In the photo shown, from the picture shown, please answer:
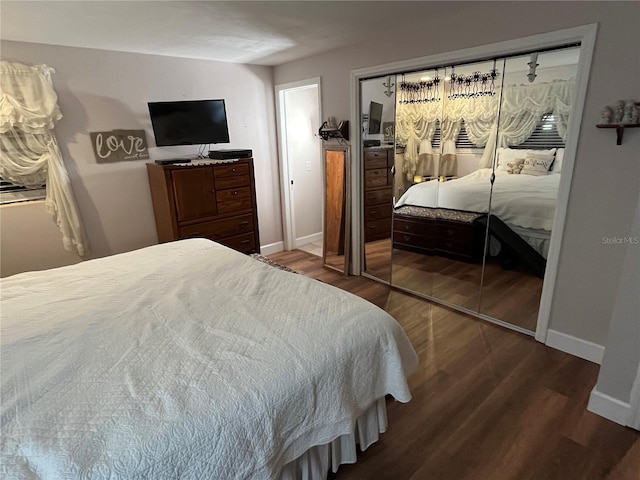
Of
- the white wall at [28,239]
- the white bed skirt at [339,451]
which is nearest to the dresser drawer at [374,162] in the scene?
the white bed skirt at [339,451]

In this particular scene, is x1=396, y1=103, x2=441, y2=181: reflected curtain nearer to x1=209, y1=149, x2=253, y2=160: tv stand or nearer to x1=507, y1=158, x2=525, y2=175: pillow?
x1=507, y1=158, x2=525, y2=175: pillow

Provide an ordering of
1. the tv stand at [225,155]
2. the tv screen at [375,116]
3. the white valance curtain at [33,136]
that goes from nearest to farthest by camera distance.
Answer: the white valance curtain at [33,136], the tv screen at [375,116], the tv stand at [225,155]

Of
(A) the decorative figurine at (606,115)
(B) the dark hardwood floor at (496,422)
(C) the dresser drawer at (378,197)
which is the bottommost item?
(B) the dark hardwood floor at (496,422)

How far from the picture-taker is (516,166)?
260cm

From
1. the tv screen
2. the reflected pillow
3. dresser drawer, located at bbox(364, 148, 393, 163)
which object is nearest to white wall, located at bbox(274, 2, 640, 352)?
the reflected pillow

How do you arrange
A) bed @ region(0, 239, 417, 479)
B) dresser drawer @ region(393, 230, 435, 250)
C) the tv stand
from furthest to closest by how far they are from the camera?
the tv stand < dresser drawer @ region(393, 230, 435, 250) < bed @ region(0, 239, 417, 479)

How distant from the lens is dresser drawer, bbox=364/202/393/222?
11.4 feet

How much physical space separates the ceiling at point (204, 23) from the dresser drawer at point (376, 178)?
3.88ft

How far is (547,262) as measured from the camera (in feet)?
7.97

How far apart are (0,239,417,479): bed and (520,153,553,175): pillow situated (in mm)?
1746

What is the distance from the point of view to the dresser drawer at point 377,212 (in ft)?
11.4

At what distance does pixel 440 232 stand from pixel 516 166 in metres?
0.91

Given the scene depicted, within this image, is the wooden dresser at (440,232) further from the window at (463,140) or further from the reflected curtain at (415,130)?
the window at (463,140)

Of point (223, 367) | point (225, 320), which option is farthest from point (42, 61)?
point (223, 367)
